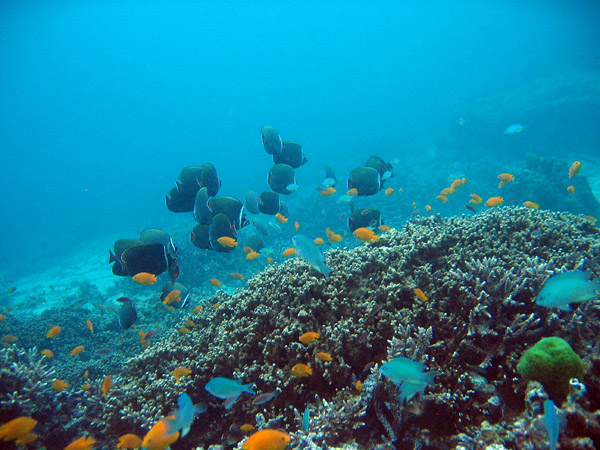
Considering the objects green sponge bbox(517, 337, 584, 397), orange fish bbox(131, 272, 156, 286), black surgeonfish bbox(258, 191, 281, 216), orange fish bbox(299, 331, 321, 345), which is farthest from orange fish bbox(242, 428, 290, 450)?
black surgeonfish bbox(258, 191, 281, 216)

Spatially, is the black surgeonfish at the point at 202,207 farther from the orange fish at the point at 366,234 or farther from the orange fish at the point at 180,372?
the orange fish at the point at 366,234

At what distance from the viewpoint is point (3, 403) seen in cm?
355

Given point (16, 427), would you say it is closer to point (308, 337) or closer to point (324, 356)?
point (308, 337)

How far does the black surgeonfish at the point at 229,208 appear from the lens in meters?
5.40

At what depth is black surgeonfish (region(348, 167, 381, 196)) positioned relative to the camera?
5.85m

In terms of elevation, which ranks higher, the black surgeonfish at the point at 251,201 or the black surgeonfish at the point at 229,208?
the black surgeonfish at the point at 251,201

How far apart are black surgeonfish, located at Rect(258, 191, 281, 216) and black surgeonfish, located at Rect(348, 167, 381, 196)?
171 centimetres


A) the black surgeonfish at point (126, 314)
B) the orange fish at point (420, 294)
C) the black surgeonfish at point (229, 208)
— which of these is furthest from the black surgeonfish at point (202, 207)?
the orange fish at point (420, 294)

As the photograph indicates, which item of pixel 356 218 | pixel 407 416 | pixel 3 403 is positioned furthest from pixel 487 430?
pixel 3 403

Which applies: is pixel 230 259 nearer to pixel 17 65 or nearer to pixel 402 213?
pixel 402 213

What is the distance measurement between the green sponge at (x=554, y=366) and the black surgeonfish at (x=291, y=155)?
4816 millimetres

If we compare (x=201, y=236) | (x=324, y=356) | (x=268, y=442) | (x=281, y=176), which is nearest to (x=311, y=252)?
(x=324, y=356)

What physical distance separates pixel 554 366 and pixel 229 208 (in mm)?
4929

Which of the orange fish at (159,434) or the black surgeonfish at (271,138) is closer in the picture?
the orange fish at (159,434)
